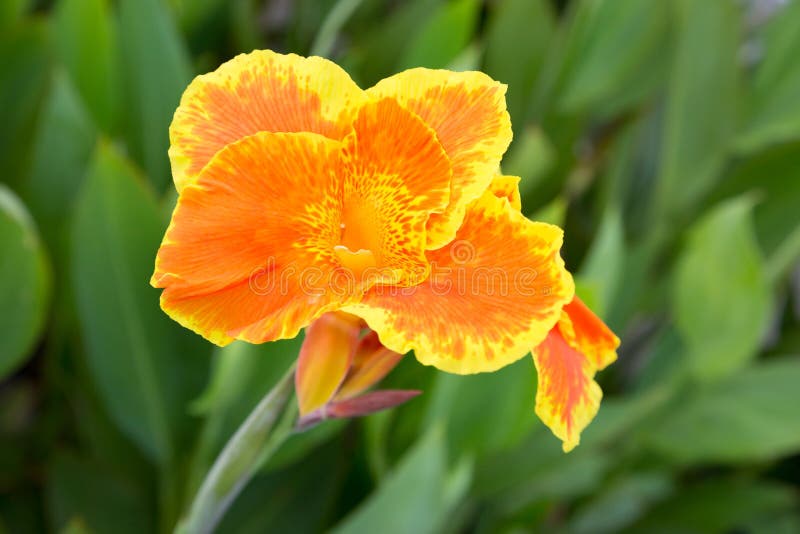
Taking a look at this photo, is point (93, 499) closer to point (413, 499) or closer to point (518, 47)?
point (413, 499)

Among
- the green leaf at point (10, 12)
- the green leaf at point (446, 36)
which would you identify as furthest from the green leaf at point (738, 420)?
the green leaf at point (10, 12)

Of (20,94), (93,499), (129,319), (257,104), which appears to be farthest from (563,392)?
(20,94)

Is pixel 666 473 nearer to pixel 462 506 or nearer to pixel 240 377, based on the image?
pixel 462 506

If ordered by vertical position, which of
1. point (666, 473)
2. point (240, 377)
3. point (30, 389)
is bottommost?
point (666, 473)

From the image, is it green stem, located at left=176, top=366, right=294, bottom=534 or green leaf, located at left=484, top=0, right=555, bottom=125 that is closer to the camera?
green stem, located at left=176, top=366, right=294, bottom=534

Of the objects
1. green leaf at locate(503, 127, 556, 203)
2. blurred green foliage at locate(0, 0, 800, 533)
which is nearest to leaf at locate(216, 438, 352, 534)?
blurred green foliage at locate(0, 0, 800, 533)

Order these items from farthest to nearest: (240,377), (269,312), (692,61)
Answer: (692,61), (240,377), (269,312)

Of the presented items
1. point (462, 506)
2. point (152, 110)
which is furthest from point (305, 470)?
point (152, 110)

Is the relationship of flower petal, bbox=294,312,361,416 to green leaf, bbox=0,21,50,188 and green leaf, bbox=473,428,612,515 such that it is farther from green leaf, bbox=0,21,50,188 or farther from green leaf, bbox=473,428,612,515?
green leaf, bbox=0,21,50,188
